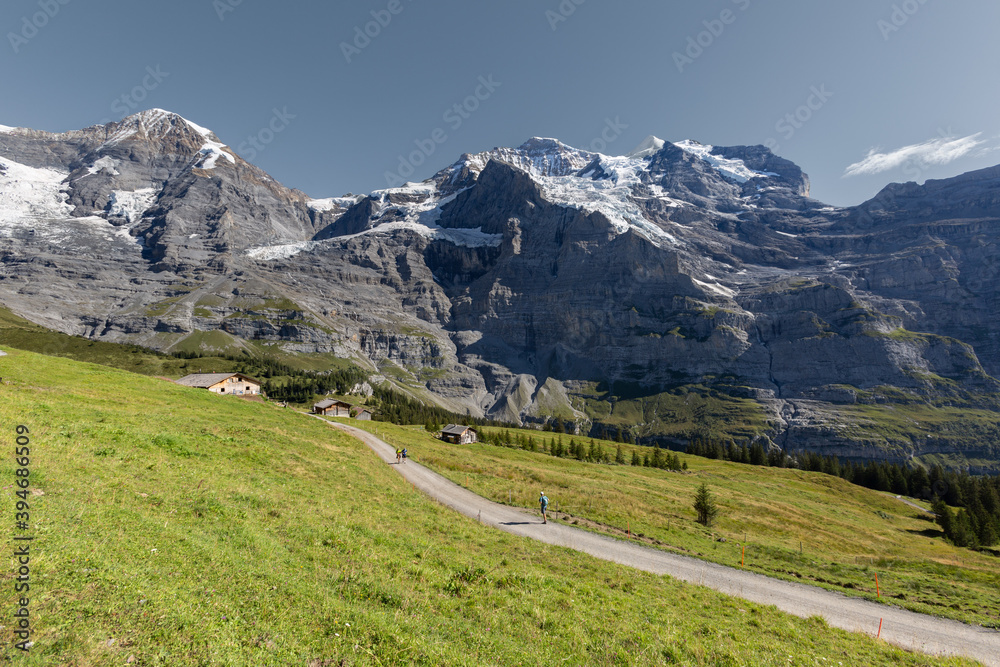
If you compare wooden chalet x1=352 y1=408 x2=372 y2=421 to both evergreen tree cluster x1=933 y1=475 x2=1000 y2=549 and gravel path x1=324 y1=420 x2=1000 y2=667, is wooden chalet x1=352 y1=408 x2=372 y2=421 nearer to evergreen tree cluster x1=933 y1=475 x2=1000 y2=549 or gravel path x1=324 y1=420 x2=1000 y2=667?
gravel path x1=324 y1=420 x2=1000 y2=667

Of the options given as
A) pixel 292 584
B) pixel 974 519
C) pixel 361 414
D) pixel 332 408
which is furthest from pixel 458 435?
pixel 974 519

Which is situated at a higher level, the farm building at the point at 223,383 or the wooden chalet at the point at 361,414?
the farm building at the point at 223,383

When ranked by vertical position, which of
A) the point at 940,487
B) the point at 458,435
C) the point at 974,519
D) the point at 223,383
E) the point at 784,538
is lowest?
the point at 458,435

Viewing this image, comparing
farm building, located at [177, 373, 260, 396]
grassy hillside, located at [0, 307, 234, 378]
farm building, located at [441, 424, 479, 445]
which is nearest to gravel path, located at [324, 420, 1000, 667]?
farm building, located at [441, 424, 479, 445]

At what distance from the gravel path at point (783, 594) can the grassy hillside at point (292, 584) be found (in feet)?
8.79

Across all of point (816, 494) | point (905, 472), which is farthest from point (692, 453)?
point (816, 494)

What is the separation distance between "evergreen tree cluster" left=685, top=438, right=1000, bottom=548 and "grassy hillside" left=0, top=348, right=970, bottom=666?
83.1m

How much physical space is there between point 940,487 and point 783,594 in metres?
146

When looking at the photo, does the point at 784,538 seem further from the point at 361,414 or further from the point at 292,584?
the point at 361,414

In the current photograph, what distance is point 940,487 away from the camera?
11381cm

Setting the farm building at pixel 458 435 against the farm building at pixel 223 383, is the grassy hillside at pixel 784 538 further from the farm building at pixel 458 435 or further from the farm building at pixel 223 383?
the farm building at pixel 223 383

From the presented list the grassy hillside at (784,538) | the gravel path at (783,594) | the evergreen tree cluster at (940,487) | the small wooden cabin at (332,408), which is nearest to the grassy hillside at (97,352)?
the small wooden cabin at (332,408)

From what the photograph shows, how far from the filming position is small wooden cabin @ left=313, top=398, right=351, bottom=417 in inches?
4503

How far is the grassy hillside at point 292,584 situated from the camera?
7.43m
